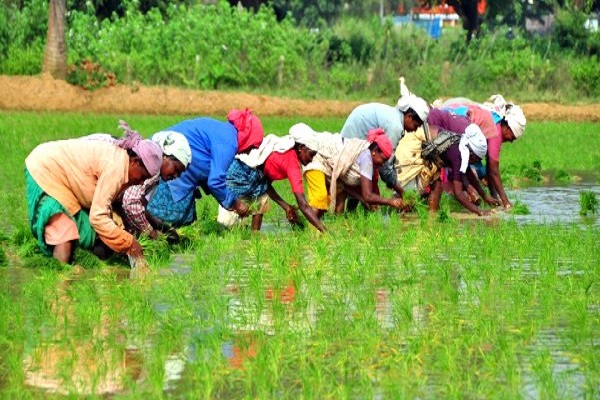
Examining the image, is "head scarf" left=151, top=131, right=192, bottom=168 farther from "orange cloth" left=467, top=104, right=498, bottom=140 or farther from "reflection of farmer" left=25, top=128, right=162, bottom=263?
"orange cloth" left=467, top=104, right=498, bottom=140

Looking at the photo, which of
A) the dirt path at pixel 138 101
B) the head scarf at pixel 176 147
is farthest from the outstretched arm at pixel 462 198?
the dirt path at pixel 138 101

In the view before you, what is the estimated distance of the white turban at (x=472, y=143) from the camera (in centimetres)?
1208

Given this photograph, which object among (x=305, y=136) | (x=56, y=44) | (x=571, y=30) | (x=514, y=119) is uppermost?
(x=305, y=136)

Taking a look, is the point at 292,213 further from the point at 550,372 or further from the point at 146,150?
the point at 550,372

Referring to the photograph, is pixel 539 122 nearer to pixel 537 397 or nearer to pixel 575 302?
pixel 575 302

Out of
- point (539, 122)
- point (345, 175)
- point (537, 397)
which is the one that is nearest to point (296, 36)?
point (539, 122)

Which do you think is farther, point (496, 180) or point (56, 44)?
point (56, 44)

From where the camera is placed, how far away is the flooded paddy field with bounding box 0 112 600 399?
5766 mm

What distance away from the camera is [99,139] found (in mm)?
8977

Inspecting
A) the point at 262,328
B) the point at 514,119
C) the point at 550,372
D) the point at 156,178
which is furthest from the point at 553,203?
the point at 550,372

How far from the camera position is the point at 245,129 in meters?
10.4

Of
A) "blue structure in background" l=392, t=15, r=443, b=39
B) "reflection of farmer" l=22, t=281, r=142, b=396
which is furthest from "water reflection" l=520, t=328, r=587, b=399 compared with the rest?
"blue structure in background" l=392, t=15, r=443, b=39

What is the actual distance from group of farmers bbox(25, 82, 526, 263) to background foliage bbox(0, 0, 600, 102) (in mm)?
13105

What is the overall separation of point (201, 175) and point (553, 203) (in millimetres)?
4574
